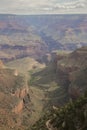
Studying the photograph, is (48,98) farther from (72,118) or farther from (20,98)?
(72,118)

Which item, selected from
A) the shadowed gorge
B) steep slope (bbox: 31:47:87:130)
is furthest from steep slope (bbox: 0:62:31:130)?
steep slope (bbox: 31:47:87:130)

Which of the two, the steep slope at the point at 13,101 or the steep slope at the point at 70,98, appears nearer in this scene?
the steep slope at the point at 70,98

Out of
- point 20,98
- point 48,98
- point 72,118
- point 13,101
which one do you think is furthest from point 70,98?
point 72,118

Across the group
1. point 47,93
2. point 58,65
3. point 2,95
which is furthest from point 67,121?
point 58,65

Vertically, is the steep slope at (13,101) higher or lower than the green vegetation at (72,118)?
lower

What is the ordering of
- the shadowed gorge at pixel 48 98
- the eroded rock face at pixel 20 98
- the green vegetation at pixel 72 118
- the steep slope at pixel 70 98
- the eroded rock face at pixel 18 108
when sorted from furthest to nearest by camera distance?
1. the eroded rock face at pixel 20 98
2. the eroded rock face at pixel 18 108
3. the shadowed gorge at pixel 48 98
4. the steep slope at pixel 70 98
5. the green vegetation at pixel 72 118

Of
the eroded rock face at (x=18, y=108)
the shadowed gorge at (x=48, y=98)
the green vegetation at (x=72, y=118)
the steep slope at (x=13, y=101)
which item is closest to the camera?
the green vegetation at (x=72, y=118)

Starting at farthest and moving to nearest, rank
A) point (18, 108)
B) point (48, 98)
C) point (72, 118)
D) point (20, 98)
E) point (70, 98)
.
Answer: point (48, 98) → point (20, 98) → point (70, 98) → point (18, 108) → point (72, 118)

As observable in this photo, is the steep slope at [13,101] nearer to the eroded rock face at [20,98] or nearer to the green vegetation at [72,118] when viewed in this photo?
the eroded rock face at [20,98]

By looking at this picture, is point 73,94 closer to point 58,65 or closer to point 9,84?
point 9,84

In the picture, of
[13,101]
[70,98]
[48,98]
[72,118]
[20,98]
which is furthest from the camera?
[48,98]

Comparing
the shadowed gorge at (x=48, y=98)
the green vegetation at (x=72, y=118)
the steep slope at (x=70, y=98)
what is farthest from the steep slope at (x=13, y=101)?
the green vegetation at (x=72, y=118)
